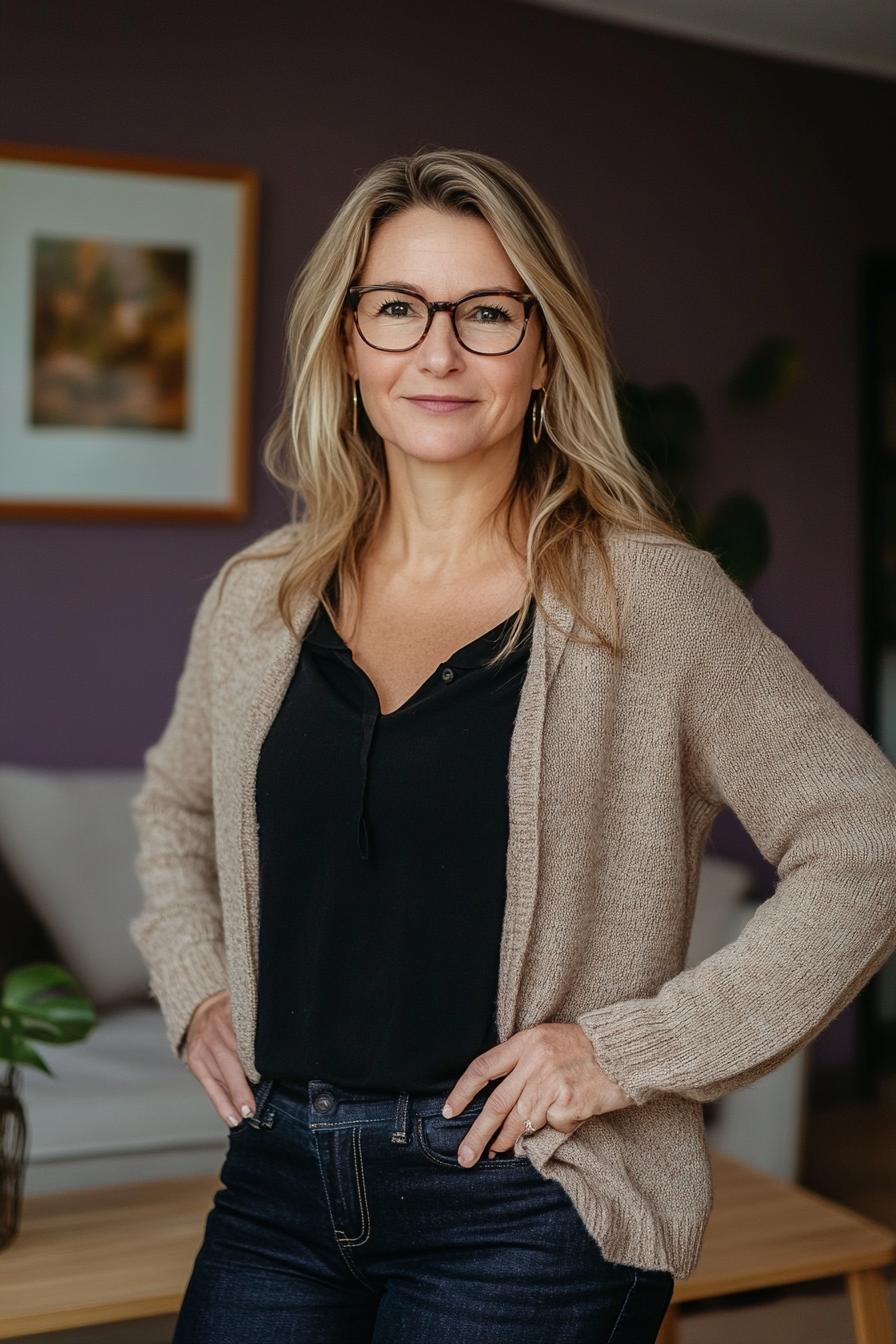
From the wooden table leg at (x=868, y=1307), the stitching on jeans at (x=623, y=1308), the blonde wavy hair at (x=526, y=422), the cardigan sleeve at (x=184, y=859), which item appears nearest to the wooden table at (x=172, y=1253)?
the wooden table leg at (x=868, y=1307)

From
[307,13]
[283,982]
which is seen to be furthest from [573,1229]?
[307,13]

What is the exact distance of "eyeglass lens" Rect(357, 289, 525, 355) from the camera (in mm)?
1325

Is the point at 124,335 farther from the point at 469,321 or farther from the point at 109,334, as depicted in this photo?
the point at 469,321

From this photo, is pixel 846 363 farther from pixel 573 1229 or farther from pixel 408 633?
pixel 573 1229

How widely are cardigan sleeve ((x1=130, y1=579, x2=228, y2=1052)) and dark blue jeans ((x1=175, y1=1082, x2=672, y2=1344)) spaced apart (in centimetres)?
27

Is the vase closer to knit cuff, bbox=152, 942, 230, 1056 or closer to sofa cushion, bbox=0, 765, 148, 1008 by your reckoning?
knit cuff, bbox=152, 942, 230, 1056

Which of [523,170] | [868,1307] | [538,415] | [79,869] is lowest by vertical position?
[868,1307]

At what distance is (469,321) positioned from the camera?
4.36ft

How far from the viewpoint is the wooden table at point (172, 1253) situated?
5.49ft

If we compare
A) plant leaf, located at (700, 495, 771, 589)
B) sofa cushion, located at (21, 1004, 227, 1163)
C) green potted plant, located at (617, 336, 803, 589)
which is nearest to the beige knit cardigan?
sofa cushion, located at (21, 1004, 227, 1163)

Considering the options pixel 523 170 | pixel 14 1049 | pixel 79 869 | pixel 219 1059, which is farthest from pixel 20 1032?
A: pixel 523 170

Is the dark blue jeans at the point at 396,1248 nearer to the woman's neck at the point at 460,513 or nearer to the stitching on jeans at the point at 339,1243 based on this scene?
the stitching on jeans at the point at 339,1243

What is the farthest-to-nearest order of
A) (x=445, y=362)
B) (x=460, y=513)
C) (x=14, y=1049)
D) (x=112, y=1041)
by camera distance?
(x=112, y=1041), (x=14, y=1049), (x=460, y=513), (x=445, y=362)

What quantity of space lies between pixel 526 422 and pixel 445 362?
18 centimetres
